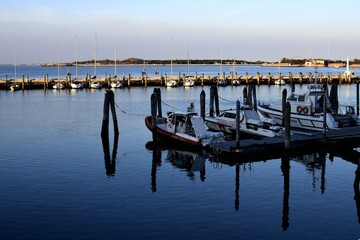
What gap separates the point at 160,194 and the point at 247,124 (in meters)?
14.8

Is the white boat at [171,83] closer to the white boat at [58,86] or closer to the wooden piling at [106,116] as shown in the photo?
the white boat at [58,86]

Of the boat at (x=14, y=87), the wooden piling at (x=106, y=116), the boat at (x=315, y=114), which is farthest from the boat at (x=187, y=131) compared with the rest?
the boat at (x=14, y=87)

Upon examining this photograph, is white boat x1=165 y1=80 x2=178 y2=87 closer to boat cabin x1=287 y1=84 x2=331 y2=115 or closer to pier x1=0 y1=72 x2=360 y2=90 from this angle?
pier x1=0 y1=72 x2=360 y2=90

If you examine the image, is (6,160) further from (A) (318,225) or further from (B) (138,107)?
(B) (138,107)

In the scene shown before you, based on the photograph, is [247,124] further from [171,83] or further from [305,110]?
[171,83]

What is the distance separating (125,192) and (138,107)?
4102 centimetres

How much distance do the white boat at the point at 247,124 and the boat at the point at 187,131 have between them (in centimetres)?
341

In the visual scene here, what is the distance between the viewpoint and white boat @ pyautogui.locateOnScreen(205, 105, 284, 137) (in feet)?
116

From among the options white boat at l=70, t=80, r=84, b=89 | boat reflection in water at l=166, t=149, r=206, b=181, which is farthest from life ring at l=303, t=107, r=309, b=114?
white boat at l=70, t=80, r=84, b=89

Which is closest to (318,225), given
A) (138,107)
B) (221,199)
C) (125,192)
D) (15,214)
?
(221,199)

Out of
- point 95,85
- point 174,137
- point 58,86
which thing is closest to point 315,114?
point 174,137

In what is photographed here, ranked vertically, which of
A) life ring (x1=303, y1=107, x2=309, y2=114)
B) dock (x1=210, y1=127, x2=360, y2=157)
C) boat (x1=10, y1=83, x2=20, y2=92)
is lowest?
dock (x1=210, y1=127, x2=360, y2=157)

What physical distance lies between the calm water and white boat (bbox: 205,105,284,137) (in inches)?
150

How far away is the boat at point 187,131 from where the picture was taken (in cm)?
3288
